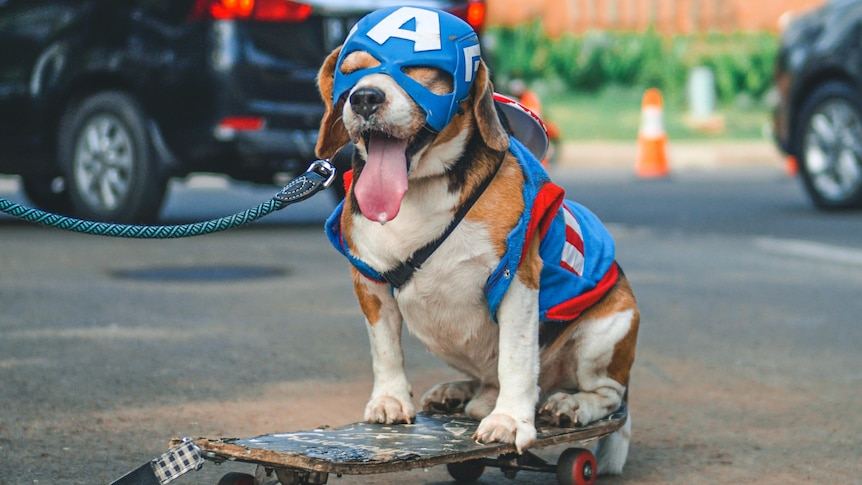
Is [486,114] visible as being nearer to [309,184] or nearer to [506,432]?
[309,184]

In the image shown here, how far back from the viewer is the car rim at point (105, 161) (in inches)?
364

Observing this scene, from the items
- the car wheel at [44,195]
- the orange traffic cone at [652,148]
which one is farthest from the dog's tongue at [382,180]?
the orange traffic cone at [652,148]

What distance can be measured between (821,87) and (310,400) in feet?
24.2

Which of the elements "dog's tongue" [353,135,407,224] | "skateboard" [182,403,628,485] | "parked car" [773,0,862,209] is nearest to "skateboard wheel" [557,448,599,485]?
"skateboard" [182,403,628,485]

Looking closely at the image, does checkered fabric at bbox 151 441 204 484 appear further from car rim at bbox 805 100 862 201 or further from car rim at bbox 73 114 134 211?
car rim at bbox 805 100 862 201

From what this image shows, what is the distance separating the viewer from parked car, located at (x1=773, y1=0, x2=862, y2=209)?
10719 millimetres

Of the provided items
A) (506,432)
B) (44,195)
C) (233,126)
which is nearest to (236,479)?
(506,432)

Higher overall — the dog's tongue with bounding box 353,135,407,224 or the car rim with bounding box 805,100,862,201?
the dog's tongue with bounding box 353,135,407,224

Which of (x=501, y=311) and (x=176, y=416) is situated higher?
(x=501, y=311)

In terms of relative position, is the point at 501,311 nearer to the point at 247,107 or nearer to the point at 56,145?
the point at 247,107

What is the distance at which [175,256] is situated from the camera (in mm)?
8539

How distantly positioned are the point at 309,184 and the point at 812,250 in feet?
19.3

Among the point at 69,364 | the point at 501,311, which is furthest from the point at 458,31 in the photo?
the point at 69,364

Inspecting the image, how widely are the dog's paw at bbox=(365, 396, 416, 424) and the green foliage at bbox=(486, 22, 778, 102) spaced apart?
788 inches
